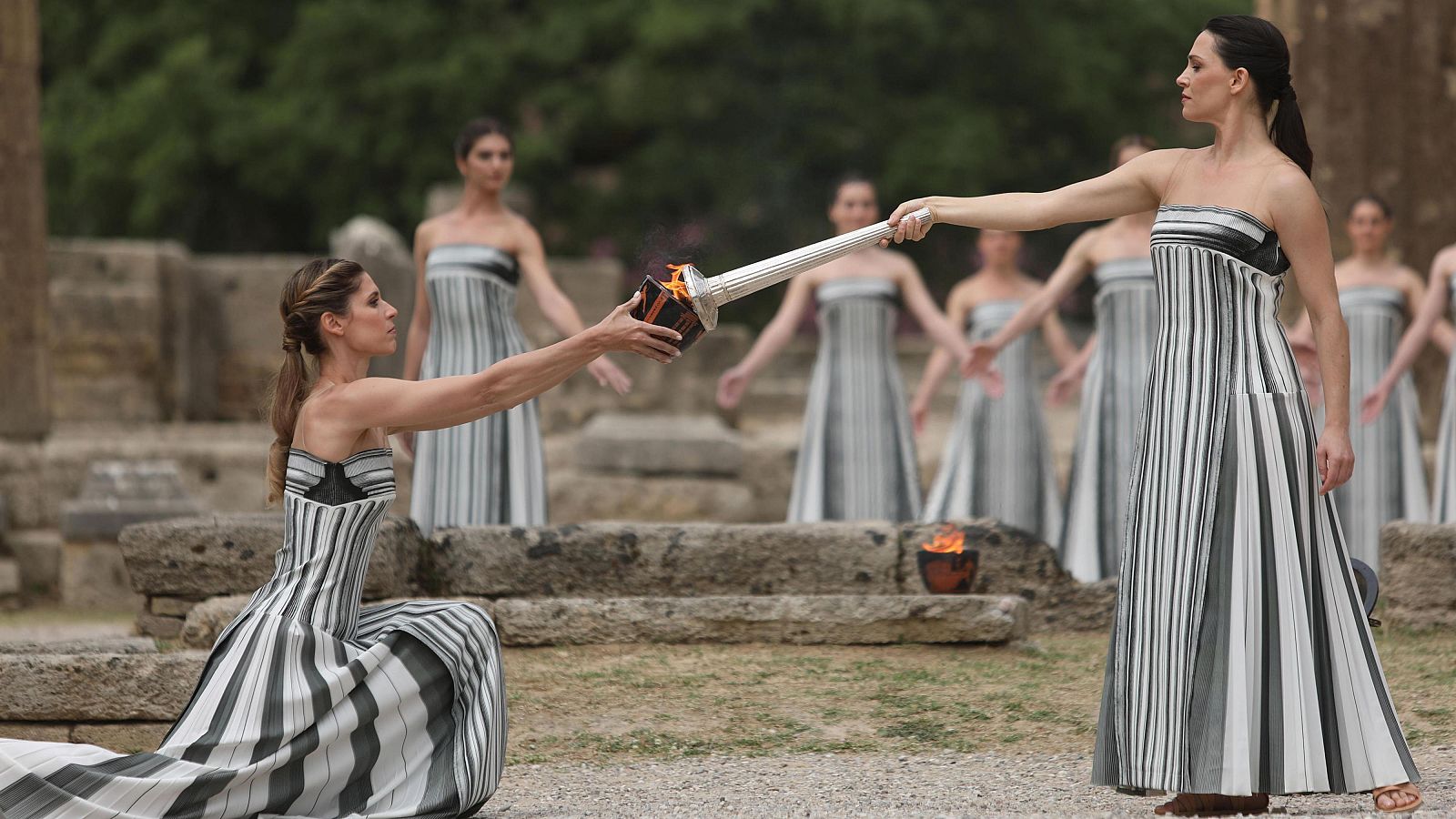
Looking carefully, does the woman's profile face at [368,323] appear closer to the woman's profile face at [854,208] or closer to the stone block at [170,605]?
the stone block at [170,605]

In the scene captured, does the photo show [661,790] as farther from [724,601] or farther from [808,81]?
[808,81]

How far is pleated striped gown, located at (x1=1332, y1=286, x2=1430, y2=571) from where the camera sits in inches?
334

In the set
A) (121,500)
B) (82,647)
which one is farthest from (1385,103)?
(82,647)

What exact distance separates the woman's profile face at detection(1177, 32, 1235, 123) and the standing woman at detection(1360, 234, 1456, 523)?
14.2 feet

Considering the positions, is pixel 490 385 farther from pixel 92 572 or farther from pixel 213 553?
pixel 92 572

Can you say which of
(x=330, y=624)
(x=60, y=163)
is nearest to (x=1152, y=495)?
(x=330, y=624)

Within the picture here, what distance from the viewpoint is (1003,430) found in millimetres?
9133

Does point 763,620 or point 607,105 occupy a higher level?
point 607,105

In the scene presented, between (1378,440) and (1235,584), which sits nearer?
(1235,584)

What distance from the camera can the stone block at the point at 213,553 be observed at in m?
6.05

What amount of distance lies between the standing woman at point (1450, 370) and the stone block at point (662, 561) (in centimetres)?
294

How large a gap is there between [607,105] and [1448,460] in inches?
504

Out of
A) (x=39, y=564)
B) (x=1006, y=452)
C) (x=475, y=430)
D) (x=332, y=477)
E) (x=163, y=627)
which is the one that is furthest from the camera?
(x=39, y=564)

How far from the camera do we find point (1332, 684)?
155 inches
